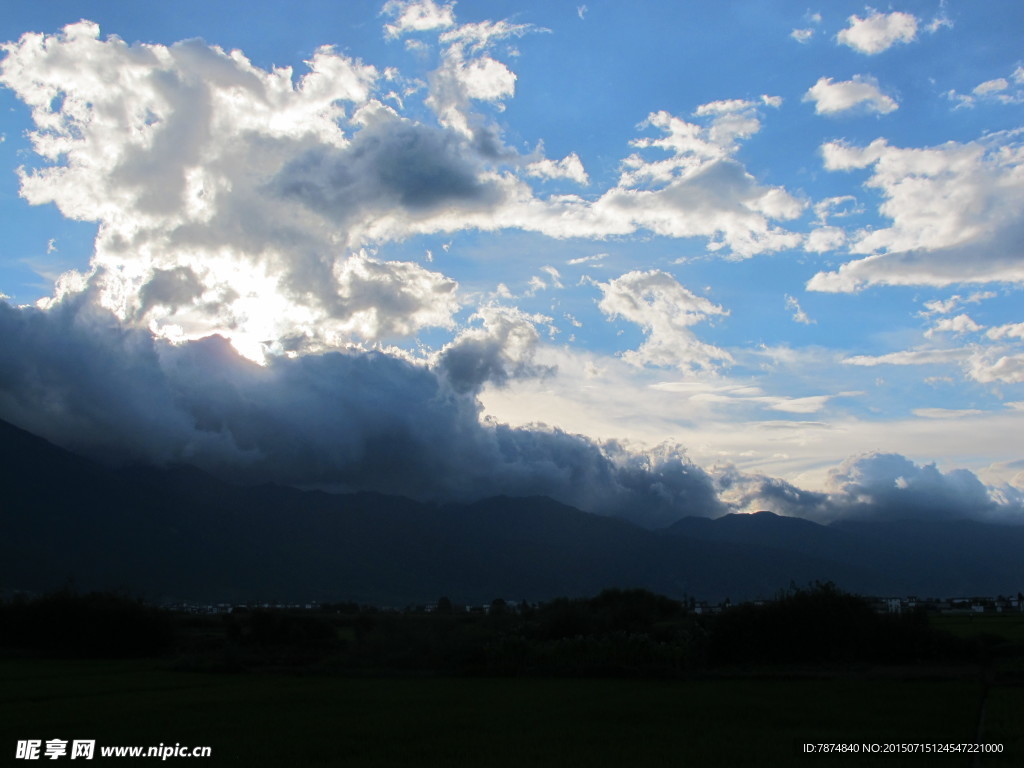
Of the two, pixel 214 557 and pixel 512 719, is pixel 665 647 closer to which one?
pixel 512 719

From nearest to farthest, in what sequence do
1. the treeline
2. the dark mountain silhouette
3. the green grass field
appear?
the green grass field < the treeline < the dark mountain silhouette

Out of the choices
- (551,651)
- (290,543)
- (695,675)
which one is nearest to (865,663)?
(695,675)

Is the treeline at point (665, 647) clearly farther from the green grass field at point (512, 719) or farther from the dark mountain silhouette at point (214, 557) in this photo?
the dark mountain silhouette at point (214, 557)

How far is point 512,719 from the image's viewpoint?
23688 millimetres

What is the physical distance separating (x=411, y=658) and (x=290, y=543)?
14564 centimetres

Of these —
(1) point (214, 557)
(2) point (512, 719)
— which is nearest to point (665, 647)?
(2) point (512, 719)

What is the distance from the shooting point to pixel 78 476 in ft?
556

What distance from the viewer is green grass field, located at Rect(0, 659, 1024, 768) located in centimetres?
1798

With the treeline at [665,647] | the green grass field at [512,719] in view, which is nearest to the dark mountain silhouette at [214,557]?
the treeline at [665,647]

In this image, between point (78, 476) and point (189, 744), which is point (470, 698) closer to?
point (189, 744)

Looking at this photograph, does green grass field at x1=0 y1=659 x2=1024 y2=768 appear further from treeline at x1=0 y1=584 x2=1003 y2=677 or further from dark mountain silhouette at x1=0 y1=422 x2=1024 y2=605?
dark mountain silhouette at x1=0 y1=422 x2=1024 y2=605

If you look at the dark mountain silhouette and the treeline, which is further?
the dark mountain silhouette

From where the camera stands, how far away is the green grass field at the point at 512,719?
59.0 ft

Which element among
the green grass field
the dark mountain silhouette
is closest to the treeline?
the green grass field
